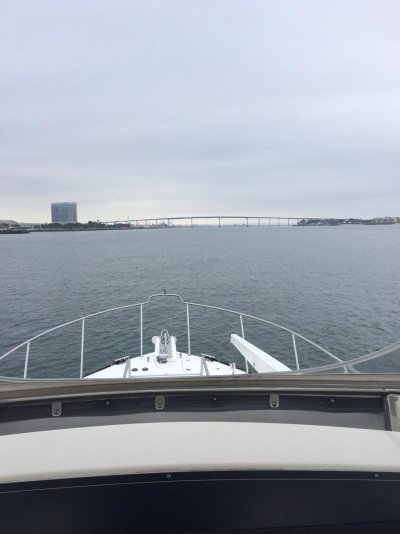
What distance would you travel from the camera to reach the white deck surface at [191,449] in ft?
4.19

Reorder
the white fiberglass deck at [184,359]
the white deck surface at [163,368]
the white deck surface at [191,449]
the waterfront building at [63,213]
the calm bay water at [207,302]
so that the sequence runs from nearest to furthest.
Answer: the white deck surface at [191,449]
the white fiberglass deck at [184,359]
the white deck surface at [163,368]
the calm bay water at [207,302]
the waterfront building at [63,213]

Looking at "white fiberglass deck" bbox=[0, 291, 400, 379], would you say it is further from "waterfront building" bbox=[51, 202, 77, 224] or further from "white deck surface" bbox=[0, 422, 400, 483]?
"waterfront building" bbox=[51, 202, 77, 224]

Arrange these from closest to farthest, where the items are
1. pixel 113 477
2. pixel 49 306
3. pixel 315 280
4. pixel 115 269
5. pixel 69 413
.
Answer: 1. pixel 113 477
2. pixel 69 413
3. pixel 49 306
4. pixel 315 280
5. pixel 115 269

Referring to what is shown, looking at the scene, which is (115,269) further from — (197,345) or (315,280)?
(197,345)

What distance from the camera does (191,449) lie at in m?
1.37

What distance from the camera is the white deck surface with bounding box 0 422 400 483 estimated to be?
1.28 meters

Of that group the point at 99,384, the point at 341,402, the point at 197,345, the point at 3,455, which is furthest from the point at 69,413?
the point at 197,345

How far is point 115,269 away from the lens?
1288 inches

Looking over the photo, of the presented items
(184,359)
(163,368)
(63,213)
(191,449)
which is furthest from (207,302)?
(63,213)

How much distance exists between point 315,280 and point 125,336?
57.3 feet

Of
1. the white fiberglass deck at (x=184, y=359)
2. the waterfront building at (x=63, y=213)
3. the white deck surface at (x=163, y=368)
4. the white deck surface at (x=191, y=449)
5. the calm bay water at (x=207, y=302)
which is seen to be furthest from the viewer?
the waterfront building at (x=63, y=213)

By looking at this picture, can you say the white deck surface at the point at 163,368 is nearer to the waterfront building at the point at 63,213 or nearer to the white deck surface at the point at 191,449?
the white deck surface at the point at 191,449

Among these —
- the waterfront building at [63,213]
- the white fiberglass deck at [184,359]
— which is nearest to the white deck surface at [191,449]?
the white fiberglass deck at [184,359]

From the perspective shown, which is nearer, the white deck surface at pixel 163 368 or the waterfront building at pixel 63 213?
the white deck surface at pixel 163 368
